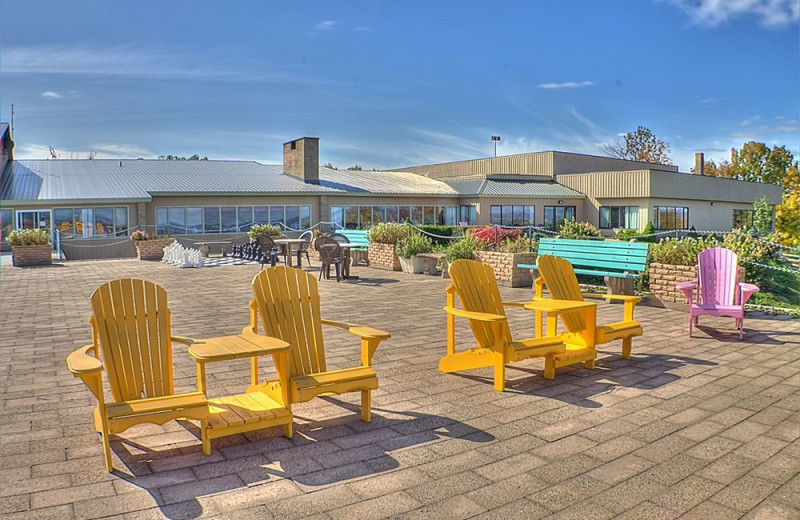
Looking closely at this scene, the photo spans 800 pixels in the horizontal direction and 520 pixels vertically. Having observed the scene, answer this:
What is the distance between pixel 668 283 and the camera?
974 cm

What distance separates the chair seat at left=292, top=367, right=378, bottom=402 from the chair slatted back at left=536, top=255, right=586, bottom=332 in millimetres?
2461

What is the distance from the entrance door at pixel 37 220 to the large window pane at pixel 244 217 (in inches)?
304

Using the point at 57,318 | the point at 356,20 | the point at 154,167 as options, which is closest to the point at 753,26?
the point at 356,20

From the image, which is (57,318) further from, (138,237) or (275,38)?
(138,237)

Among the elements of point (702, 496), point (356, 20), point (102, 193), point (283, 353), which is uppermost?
point (356, 20)

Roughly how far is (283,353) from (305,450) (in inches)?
24.6

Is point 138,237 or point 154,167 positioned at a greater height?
point 154,167

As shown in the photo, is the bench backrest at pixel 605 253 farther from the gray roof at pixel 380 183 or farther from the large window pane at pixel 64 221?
the gray roof at pixel 380 183

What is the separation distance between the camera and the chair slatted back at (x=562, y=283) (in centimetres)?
613

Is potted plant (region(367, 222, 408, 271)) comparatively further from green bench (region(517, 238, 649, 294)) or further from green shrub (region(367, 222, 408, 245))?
green bench (region(517, 238, 649, 294))

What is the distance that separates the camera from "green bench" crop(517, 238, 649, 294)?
981 centimetres

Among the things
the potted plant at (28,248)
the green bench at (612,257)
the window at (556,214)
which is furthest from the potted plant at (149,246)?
the window at (556,214)

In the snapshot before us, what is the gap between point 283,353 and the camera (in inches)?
164

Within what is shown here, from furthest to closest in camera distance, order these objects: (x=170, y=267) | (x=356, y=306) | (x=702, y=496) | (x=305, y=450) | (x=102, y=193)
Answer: (x=102, y=193)
(x=170, y=267)
(x=356, y=306)
(x=305, y=450)
(x=702, y=496)
